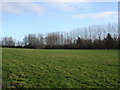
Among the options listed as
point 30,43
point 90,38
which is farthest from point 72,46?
point 30,43

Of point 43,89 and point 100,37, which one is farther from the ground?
point 100,37

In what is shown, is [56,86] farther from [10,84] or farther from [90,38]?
[90,38]

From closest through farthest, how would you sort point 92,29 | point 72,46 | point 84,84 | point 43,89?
point 43,89 → point 84,84 → point 72,46 → point 92,29

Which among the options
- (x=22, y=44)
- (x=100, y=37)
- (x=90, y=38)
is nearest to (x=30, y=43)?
(x=22, y=44)

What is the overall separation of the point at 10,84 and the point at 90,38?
78.1m

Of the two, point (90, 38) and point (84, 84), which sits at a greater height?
point (90, 38)

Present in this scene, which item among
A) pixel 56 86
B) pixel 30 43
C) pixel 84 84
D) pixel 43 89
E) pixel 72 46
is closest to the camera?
pixel 43 89

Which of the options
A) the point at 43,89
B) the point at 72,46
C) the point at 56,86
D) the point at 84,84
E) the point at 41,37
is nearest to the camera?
the point at 43,89

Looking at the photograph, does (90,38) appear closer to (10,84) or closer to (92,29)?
(92,29)

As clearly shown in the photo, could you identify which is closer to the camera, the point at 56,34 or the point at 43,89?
the point at 43,89

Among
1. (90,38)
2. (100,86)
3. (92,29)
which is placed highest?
(92,29)

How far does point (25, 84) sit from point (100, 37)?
256ft

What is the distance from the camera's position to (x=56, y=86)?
19.4 feet

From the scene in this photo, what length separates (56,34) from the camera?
3703 inches
